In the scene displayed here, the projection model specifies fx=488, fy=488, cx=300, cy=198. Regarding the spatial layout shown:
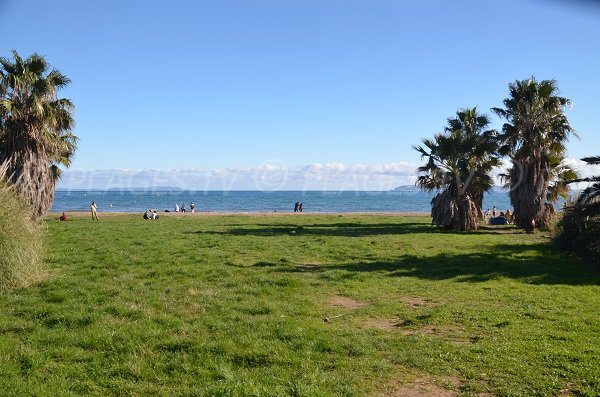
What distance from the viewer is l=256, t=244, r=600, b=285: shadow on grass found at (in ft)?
47.6

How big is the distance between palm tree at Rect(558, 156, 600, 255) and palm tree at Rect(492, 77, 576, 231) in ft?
39.2

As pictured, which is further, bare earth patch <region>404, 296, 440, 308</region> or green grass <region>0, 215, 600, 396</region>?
bare earth patch <region>404, 296, 440, 308</region>

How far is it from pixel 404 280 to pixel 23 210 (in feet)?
33.6

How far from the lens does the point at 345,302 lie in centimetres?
1132

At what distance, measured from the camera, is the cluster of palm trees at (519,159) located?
1206 inches

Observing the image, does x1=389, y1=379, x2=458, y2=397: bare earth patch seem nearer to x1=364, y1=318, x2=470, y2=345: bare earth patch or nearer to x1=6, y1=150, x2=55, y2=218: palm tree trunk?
x1=364, y1=318, x2=470, y2=345: bare earth patch

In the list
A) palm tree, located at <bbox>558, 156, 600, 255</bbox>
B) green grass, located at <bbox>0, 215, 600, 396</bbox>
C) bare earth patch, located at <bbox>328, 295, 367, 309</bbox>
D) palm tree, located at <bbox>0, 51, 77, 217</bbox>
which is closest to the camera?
green grass, located at <bbox>0, 215, 600, 396</bbox>

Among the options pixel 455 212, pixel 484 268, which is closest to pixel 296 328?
pixel 484 268

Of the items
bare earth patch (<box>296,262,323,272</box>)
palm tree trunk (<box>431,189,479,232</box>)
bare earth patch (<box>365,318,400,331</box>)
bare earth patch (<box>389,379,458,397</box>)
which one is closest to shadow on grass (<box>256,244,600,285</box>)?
bare earth patch (<box>296,262,323,272</box>)

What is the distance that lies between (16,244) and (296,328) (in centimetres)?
693

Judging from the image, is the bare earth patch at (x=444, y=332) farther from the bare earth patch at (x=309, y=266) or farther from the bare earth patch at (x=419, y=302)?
the bare earth patch at (x=309, y=266)

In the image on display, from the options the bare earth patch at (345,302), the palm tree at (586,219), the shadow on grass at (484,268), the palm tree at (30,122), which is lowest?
the bare earth patch at (345,302)

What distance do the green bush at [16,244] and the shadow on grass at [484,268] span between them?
6.72 metres

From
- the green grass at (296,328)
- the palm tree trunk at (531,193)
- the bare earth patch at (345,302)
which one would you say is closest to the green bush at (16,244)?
the green grass at (296,328)
